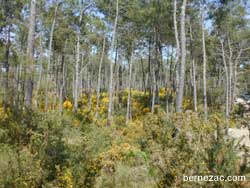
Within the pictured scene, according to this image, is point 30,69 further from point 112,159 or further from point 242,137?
point 242,137

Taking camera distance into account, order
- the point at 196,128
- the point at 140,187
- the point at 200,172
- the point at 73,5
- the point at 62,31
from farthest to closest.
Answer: the point at 62,31 → the point at 73,5 → the point at 140,187 → the point at 196,128 → the point at 200,172

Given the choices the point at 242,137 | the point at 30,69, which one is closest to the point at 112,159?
the point at 30,69

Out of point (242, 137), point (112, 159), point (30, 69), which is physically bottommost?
point (112, 159)

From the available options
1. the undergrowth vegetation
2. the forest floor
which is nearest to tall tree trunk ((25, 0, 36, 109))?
the undergrowth vegetation

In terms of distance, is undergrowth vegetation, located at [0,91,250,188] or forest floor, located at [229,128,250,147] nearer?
undergrowth vegetation, located at [0,91,250,188]

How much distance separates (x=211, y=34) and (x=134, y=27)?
6.31m

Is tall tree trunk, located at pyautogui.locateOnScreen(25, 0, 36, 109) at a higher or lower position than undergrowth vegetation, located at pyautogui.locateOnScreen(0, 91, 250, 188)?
higher

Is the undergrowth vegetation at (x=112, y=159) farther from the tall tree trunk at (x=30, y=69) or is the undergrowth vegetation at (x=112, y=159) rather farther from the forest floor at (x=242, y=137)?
the tall tree trunk at (x=30, y=69)

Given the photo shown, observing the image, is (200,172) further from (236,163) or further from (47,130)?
(47,130)

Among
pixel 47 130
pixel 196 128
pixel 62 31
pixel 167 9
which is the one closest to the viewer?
pixel 196 128

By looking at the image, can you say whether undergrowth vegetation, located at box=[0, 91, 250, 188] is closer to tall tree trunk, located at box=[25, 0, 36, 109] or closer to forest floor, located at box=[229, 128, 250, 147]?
forest floor, located at box=[229, 128, 250, 147]

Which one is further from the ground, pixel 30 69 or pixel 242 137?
pixel 30 69

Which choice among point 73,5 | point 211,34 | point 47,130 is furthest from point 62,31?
point 47,130

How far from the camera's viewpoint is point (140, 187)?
24.6ft
